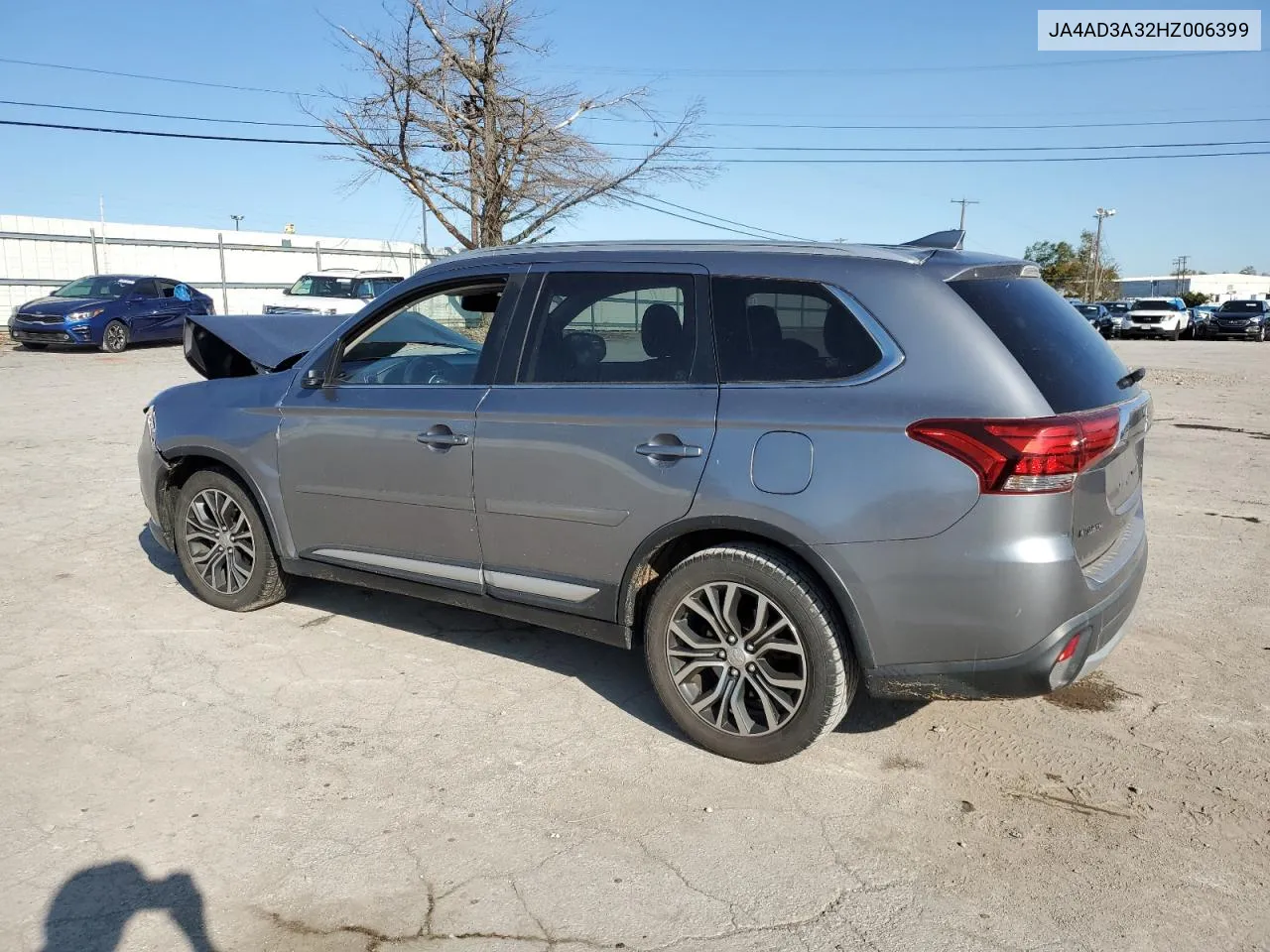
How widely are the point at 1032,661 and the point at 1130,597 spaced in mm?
726

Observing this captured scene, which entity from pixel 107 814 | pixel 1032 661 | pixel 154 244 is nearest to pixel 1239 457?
pixel 1032 661

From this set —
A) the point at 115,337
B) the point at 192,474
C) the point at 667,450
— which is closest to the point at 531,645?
the point at 667,450

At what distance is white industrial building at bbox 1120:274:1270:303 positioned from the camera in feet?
334

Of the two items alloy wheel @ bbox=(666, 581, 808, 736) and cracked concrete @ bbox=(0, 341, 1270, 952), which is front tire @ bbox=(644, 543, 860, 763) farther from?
cracked concrete @ bbox=(0, 341, 1270, 952)

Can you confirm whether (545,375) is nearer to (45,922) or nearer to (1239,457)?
(45,922)

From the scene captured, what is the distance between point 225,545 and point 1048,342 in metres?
3.93

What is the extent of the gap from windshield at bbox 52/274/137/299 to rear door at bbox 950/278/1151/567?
22101mm

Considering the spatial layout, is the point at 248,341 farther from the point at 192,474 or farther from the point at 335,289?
the point at 335,289

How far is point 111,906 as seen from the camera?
9.16 ft

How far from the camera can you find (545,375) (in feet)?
13.1

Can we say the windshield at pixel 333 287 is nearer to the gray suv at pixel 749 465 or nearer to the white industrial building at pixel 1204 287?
the gray suv at pixel 749 465

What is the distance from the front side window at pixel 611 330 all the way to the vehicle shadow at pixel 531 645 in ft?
4.37

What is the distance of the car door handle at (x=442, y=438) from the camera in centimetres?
408

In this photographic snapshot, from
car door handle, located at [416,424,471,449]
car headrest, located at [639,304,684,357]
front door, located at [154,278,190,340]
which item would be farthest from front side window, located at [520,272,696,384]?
front door, located at [154,278,190,340]
